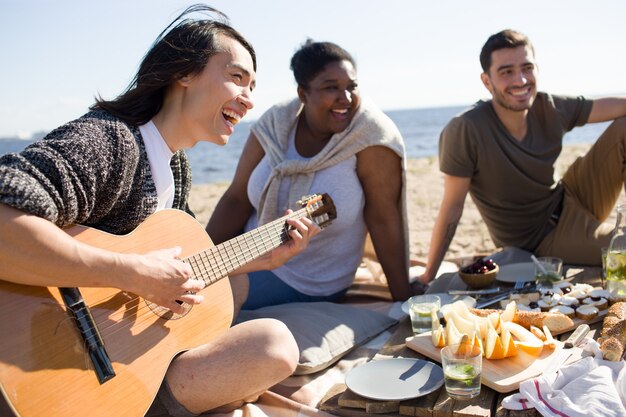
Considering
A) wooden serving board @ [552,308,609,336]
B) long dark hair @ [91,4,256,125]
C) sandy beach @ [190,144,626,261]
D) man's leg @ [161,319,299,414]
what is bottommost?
sandy beach @ [190,144,626,261]

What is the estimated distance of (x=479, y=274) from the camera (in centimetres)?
329

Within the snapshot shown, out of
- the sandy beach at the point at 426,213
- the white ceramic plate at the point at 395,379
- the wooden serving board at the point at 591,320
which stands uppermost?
the white ceramic plate at the point at 395,379

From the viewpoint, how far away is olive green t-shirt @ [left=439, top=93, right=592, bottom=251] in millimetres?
4312

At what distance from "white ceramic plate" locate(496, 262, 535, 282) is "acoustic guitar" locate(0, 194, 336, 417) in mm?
1640

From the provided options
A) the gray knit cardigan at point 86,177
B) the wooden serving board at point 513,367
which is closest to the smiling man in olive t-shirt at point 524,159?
the wooden serving board at point 513,367

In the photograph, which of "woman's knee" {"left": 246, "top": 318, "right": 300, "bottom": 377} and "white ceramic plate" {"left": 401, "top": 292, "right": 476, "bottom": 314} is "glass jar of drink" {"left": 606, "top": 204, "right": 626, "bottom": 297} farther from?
"woman's knee" {"left": 246, "top": 318, "right": 300, "bottom": 377}

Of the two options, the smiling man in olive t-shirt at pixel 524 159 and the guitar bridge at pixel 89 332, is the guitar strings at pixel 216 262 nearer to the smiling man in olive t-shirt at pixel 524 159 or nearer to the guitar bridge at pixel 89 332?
the guitar bridge at pixel 89 332

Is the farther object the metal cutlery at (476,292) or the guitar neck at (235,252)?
the metal cutlery at (476,292)

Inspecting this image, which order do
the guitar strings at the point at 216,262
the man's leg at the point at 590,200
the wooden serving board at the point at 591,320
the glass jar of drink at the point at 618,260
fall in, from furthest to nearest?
the man's leg at the point at 590,200 < the glass jar of drink at the point at 618,260 < the wooden serving board at the point at 591,320 < the guitar strings at the point at 216,262

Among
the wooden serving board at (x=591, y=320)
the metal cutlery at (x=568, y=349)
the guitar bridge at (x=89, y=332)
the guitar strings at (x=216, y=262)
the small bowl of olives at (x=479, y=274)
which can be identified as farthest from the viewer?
the small bowl of olives at (x=479, y=274)

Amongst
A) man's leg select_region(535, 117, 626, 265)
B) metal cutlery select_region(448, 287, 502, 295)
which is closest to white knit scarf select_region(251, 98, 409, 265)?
metal cutlery select_region(448, 287, 502, 295)

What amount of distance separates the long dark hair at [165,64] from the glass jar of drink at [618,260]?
6.59ft

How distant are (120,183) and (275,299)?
171 centimetres

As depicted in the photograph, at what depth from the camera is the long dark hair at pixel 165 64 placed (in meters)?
2.49
